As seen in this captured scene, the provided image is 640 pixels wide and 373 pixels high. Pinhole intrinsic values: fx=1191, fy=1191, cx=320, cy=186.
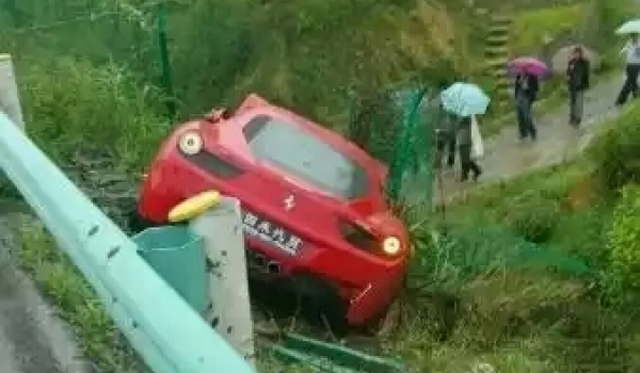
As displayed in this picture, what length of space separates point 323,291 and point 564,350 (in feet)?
5.13

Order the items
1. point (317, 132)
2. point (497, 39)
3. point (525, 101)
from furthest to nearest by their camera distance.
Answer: point (497, 39) → point (525, 101) → point (317, 132)

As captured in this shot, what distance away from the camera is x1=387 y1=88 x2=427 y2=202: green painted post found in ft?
30.9

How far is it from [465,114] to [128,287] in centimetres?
1263

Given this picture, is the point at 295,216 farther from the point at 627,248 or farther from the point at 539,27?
the point at 539,27

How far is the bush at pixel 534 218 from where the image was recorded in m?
10.8

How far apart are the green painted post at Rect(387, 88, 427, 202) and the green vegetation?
0.54 metres

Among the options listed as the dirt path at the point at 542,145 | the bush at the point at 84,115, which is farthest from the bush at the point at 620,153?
the bush at the point at 84,115

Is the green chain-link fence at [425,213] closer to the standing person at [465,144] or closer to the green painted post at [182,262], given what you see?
the standing person at [465,144]

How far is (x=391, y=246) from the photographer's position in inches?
295

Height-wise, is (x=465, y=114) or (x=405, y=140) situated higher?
(x=405, y=140)

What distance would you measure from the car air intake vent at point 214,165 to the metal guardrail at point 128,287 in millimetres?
3871

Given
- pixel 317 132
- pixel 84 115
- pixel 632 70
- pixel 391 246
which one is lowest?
pixel 632 70

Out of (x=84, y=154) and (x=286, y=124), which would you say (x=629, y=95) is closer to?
(x=286, y=124)

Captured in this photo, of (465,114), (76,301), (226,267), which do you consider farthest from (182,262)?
(465,114)
